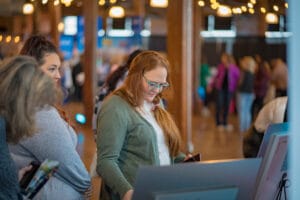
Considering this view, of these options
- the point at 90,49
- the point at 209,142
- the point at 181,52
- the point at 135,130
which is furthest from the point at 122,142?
the point at 90,49

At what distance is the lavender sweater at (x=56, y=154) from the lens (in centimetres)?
291

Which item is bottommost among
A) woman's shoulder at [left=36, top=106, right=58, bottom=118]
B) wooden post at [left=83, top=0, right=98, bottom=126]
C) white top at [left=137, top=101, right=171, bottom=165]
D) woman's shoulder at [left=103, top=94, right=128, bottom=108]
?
wooden post at [left=83, top=0, right=98, bottom=126]

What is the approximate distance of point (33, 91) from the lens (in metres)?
2.54

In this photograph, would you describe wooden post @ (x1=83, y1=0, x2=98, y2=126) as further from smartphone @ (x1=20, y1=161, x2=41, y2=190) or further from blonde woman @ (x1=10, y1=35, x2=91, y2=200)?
smartphone @ (x1=20, y1=161, x2=41, y2=190)

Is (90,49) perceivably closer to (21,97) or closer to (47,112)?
(47,112)

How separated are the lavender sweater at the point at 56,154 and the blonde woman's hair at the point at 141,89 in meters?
0.41

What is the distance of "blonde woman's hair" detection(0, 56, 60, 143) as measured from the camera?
2.53m

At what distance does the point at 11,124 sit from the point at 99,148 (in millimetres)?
767

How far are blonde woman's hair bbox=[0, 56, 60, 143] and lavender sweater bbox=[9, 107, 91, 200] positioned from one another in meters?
0.30

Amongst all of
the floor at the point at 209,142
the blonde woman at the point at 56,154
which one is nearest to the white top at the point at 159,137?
the blonde woman at the point at 56,154

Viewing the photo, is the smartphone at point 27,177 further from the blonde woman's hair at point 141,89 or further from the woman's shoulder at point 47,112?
the blonde woman's hair at point 141,89

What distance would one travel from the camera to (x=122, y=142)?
10.7ft

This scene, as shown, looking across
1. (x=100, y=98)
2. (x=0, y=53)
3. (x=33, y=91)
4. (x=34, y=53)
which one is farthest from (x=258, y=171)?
(x=0, y=53)

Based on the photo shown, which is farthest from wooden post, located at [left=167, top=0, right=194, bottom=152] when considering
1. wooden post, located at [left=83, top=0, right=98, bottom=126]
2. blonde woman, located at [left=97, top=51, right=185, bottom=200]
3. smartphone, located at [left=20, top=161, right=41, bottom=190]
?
smartphone, located at [left=20, top=161, right=41, bottom=190]
